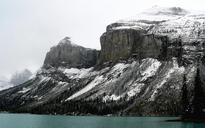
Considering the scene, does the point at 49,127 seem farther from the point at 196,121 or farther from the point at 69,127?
the point at 196,121

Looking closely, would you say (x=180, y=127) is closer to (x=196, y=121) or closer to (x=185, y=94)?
(x=196, y=121)

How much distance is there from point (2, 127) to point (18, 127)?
21.5ft

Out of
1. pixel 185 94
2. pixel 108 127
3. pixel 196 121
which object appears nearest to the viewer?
pixel 108 127

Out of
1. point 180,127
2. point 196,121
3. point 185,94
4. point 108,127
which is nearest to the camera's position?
point 180,127

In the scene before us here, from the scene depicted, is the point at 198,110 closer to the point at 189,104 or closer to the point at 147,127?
the point at 189,104

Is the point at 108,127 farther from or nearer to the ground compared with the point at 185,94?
nearer to the ground

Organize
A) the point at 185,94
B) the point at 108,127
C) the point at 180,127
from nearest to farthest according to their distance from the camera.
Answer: the point at 180,127 → the point at 108,127 → the point at 185,94

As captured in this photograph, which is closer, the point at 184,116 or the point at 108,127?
the point at 108,127

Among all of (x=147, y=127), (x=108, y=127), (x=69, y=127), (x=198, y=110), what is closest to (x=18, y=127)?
(x=69, y=127)

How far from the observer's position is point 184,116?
185 m

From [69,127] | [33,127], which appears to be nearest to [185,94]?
[69,127]

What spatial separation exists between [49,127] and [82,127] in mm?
12421

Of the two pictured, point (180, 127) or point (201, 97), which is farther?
point (201, 97)

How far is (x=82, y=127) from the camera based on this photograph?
6570 inches
